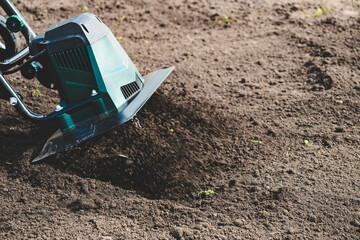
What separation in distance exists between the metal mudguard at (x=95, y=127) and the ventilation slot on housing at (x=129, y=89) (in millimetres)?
49

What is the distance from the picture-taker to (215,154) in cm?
352

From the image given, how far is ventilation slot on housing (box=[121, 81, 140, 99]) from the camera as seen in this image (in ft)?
10.5

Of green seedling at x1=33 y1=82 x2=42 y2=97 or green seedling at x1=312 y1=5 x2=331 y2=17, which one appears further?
green seedling at x1=312 y1=5 x2=331 y2=17

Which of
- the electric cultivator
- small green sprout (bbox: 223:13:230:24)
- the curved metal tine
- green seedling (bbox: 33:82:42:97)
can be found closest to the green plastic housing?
the electric cultivator

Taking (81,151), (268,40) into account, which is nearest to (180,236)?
(81,151)

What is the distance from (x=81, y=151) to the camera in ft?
11.3

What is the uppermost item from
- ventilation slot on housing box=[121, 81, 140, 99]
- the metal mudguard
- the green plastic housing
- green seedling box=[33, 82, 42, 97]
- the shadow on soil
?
the green plastic housing

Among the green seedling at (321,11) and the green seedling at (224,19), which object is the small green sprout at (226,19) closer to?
the green seedling at (224,19)

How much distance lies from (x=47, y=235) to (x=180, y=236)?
0.94 meters

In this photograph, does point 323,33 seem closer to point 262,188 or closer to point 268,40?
point 268,40

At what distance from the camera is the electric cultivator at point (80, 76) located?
2.98 m

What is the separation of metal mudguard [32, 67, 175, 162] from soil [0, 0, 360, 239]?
0.59 ft

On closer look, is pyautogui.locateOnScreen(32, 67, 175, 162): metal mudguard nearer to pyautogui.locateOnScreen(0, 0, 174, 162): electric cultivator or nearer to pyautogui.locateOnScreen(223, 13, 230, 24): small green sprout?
pyautogui.locateOnScreen(0, 0, 174, 162): electric cultivator

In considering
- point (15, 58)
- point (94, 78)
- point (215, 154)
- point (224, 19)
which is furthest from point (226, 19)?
point (15, 58)
